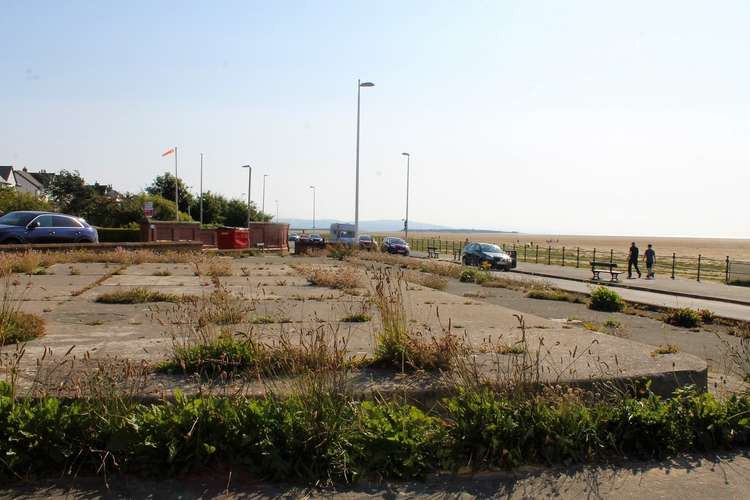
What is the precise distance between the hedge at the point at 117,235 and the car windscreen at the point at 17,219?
19528mm

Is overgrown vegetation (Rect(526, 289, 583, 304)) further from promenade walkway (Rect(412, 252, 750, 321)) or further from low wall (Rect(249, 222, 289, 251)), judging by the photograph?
low wall (Rect(249, 222, 289, 251))

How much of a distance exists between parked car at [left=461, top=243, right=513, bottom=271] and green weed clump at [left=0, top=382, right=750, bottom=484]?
97.9 feet

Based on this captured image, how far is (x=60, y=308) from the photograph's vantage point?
989cm

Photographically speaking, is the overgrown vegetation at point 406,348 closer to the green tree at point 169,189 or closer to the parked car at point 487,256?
the parked car at point 487,256

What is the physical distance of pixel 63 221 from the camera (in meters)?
25.8

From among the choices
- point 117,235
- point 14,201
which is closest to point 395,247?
point 117,235

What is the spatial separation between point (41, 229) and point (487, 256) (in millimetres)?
22359

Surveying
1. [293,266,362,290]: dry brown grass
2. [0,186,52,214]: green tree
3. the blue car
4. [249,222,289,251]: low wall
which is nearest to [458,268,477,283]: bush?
[293,266,362,290]: dry brown grass

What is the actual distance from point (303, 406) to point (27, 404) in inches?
68.8

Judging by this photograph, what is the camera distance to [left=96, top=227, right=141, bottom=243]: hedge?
4453 centimetres

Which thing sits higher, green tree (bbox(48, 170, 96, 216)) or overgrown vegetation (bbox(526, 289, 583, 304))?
green tree (bbox(48, 170, 96, 216))

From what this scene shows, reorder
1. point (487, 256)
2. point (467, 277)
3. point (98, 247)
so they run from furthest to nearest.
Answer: point (487, 256) < point (98, 247) < point (467, 277)

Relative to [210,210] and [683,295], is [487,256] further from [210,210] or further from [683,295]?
[210,210]

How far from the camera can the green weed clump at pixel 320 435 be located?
3.96 metres
